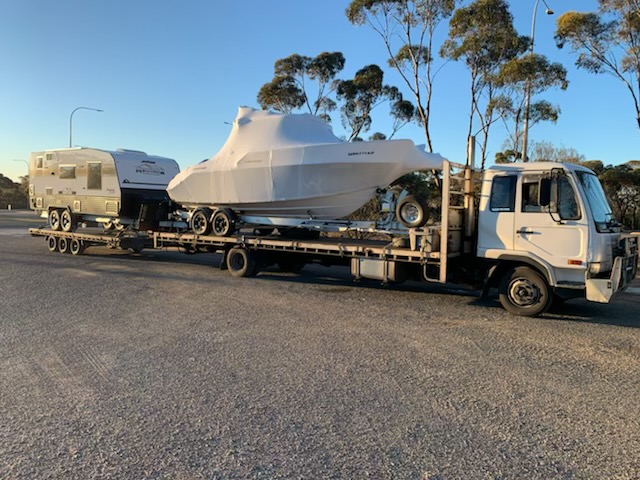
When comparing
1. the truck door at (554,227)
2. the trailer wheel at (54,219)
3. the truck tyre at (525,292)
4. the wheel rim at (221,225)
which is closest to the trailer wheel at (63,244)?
the trailer wheel at (54,219)

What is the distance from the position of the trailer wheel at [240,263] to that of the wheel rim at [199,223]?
1.27 m

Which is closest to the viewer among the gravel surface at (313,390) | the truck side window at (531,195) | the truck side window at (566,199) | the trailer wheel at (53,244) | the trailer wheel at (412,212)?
the gravel surface at (313,390)

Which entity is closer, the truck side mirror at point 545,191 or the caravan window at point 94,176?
the truck side mirror at point 545,191

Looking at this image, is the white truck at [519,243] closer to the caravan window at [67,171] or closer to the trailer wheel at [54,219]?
the caravan window at [67,171]

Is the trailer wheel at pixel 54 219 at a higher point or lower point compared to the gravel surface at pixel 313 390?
higher

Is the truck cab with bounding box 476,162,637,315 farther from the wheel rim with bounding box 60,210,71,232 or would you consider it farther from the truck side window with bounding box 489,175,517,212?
the wheel rim with bounding box 60,210,71,232

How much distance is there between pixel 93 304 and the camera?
27.9ft

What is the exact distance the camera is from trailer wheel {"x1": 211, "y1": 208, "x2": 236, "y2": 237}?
12.3m

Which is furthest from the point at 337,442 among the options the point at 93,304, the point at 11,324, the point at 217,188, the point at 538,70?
the point at 538,70

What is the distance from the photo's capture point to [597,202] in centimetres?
779

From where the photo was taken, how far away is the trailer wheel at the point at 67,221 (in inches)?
657

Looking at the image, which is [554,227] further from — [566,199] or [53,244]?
[53,244]

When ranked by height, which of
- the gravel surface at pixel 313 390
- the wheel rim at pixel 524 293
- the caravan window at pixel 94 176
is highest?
the caravan window at pixel 94 176

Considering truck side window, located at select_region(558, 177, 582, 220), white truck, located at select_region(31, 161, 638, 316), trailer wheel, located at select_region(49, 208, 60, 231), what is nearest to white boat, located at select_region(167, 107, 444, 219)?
white truck, located at select_region(31, 161, 638, 316)
